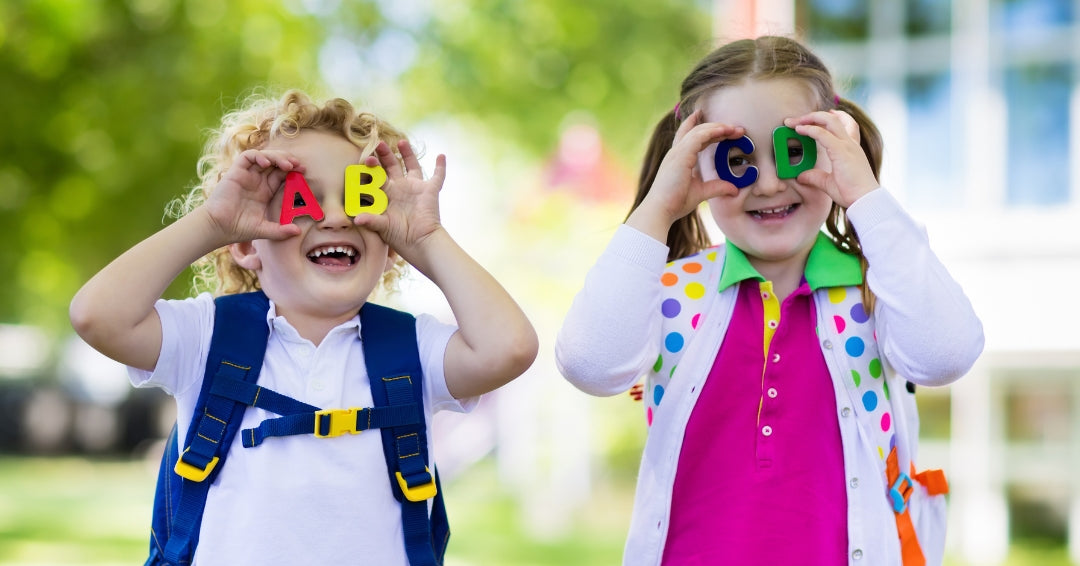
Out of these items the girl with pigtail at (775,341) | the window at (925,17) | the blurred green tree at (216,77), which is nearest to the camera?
the girl with pigtail at (775,341)

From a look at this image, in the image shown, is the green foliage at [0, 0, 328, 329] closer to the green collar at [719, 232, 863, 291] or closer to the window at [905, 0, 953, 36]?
the window at [905, 0, 953, 36]

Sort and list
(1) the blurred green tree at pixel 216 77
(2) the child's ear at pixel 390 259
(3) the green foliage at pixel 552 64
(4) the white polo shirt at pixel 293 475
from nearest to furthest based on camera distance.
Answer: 1. (4) the white polo shirt at pixel 293 475
2. (2) the child's ear at pixel 390 259
3. (1) the blurred green tree at pixel 216 77
4. (3) the green foliage at pixel 552 64

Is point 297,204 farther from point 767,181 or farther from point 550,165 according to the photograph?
point 550,165

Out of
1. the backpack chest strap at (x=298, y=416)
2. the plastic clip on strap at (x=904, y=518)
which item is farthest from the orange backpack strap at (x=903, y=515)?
the backpack chest strap at (x=298, y=416)

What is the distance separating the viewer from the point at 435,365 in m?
2.73

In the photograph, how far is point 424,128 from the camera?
15.9m

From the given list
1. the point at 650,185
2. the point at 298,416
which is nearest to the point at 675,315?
the point at 650,185

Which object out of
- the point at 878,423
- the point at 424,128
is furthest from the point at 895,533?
the point at 424,128

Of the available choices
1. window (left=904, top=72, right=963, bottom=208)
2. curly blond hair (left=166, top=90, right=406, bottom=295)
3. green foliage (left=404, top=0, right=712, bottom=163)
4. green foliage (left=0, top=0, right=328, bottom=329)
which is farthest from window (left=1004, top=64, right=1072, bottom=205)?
curly blond hair (left=166, top=90, right=406, bottom=295)

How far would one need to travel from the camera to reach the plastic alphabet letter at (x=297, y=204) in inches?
105

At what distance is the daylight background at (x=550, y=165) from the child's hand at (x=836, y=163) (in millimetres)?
2653

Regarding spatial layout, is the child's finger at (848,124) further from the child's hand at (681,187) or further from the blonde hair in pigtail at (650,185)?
the blonde hair in pigtail at (650,185)

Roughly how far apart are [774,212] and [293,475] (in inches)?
50.4

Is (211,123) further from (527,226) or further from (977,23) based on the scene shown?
(977,23)
